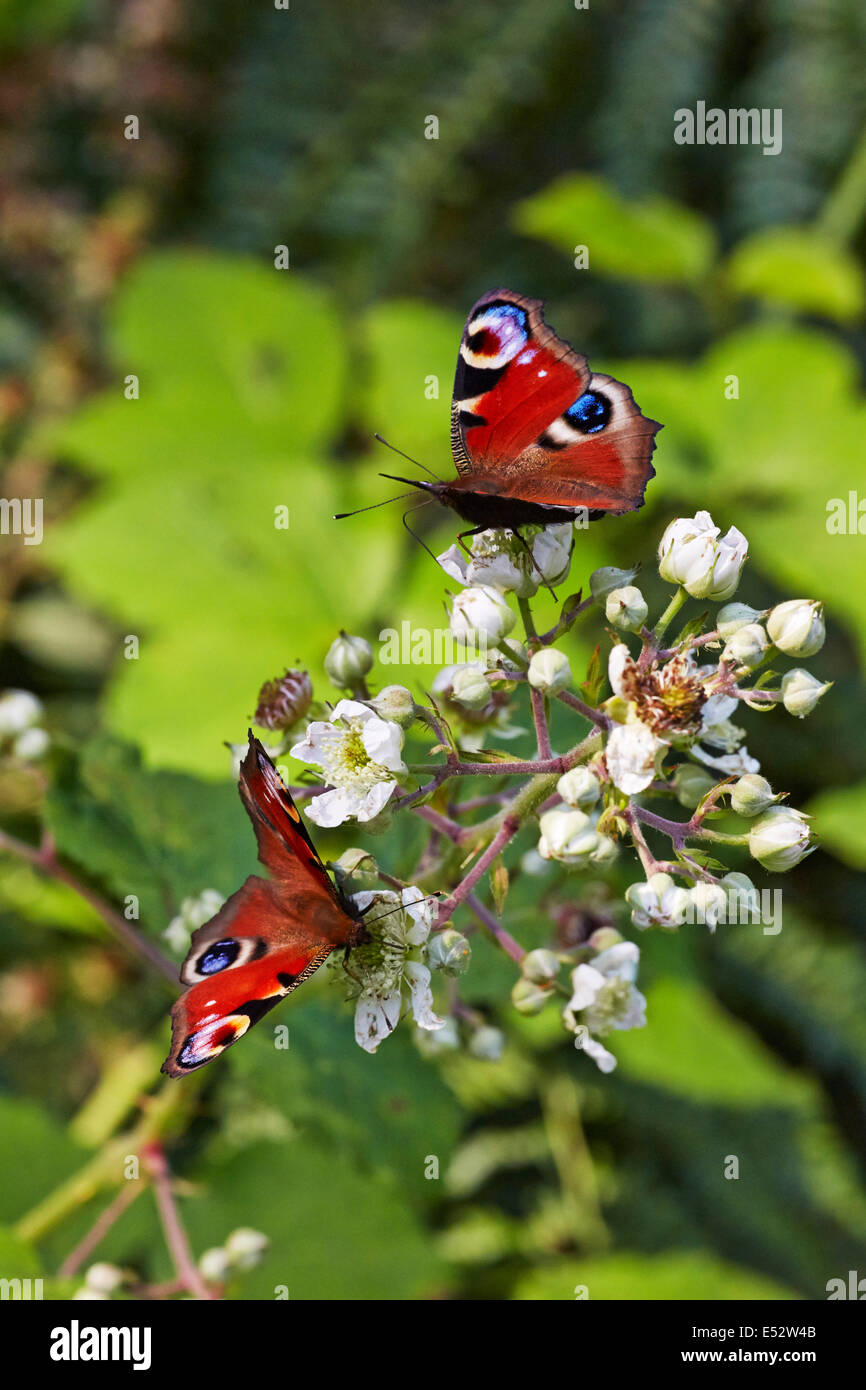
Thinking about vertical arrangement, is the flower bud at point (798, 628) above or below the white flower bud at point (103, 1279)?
above

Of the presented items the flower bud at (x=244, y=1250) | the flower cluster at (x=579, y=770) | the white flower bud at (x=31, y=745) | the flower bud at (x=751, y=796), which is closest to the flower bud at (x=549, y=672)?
the flower cluster at (x=579, y=770)

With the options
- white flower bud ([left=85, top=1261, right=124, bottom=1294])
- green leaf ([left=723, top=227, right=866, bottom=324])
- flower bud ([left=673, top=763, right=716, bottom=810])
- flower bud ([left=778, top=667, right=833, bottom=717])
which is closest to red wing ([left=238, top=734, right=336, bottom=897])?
flower bud ([left=673, top=763, right=716, bottom=810])

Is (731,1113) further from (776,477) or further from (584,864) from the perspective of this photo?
(584,864)

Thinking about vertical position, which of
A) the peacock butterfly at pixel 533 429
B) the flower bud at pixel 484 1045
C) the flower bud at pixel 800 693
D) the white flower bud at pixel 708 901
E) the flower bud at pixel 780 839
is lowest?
the flower bud at pixel 484 1045

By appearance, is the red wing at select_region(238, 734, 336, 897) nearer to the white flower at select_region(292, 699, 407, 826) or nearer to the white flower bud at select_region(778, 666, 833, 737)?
the white flower at select_region(292, 699, 407, 826)

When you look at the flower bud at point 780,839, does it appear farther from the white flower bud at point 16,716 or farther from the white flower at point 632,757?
the white flower bud at point 16,716
